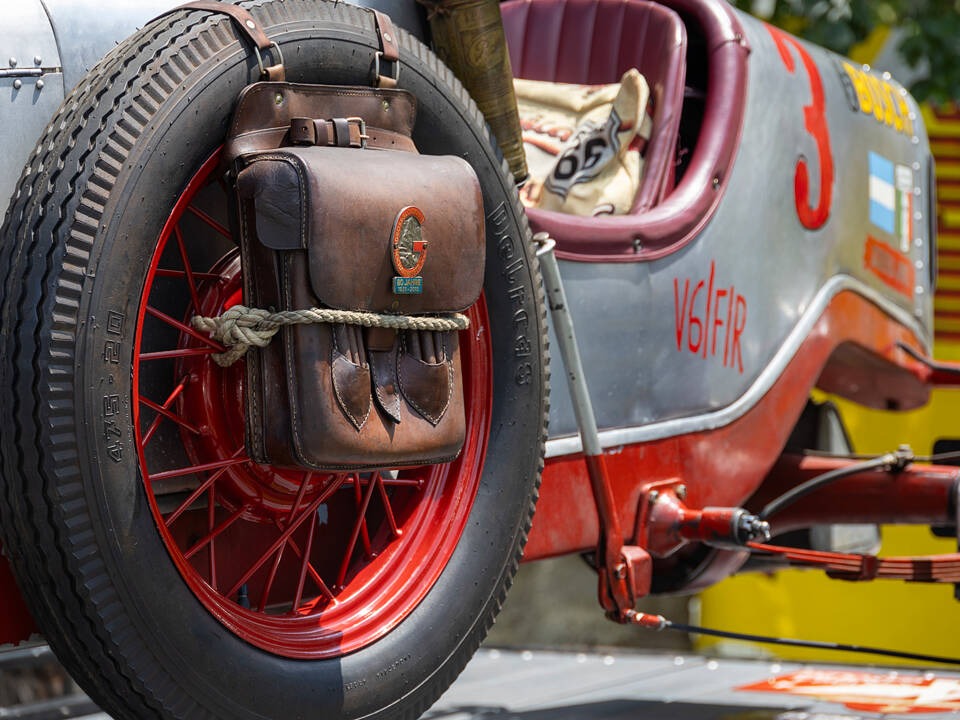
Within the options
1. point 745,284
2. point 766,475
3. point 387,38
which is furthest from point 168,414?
point 766,475

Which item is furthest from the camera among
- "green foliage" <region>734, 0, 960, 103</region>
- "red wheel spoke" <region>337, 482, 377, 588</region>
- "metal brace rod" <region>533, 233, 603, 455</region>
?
"green foliage" <region>734, 0, 960, 103</region>

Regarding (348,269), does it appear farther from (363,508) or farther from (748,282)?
(748,282)

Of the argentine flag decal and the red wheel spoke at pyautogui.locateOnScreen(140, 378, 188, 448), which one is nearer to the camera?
the red wheel spoke at pyautogui.locateOnScreen(140, 378, 188, 448)

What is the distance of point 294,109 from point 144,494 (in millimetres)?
527

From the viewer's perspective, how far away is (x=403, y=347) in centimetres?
176

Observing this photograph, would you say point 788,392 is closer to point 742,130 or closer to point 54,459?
point 742,130

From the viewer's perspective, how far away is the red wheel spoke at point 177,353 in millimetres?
1643

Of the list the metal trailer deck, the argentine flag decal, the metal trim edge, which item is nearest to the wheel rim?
the metal trim edge

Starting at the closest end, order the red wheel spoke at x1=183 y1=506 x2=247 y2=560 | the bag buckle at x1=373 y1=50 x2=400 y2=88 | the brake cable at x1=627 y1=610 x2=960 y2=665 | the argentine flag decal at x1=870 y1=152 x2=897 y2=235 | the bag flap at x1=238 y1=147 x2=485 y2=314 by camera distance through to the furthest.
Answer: the bag flap at x1=238 y1=147 x2=485 y2=314, the red wheel spoke at x1=183 y1=506 x2=247 y2=560, the bag buckle at x1=373 y1=50 x2=400 y2=88, the brake cable at x1=627 y1=610 x2=960 y2=665, the argentine flag decal at x1=870 y1=152 x2=897 y2=235

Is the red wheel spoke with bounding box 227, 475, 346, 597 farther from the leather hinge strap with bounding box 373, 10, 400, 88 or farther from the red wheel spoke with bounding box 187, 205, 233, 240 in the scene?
the leather hinge strap with bounding box 373, 10, 400, 88

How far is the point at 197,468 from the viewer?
1.72m

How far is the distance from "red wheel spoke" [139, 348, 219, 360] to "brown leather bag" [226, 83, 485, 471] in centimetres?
9

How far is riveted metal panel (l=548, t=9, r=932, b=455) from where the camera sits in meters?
2.52

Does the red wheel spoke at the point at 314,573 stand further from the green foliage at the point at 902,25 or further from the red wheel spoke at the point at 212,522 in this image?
the green foliage at the point at 902,25
